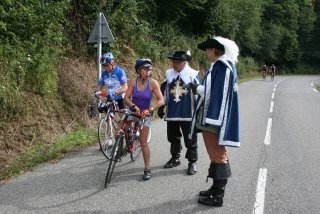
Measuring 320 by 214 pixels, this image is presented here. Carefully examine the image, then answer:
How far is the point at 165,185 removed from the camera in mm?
6027

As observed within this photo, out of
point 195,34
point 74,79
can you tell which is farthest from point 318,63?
point 74,79

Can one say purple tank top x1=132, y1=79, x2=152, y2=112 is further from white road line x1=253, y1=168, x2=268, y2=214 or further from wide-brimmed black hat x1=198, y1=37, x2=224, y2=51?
white road line x1=253, y1=168, x2=268, y2=214

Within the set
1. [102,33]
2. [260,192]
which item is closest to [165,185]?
[260,192]

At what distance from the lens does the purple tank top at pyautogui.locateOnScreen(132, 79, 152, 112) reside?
6.38 metres

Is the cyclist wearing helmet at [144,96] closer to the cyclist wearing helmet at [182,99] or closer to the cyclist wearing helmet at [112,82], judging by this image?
the cyclist wearing helmet at [182,99]

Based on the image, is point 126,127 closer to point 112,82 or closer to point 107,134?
point 107,134

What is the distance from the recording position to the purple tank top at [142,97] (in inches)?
251

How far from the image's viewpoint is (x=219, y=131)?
5086 mm

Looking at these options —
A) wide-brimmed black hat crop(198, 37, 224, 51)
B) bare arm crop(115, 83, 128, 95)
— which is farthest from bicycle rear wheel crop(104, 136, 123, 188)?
wide-brimmed black hat crop(198, 37, 224, 51)

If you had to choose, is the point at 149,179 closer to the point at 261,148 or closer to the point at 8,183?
the point at 8,183

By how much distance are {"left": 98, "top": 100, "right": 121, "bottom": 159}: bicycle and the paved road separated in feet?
0.86

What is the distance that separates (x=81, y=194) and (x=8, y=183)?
4.28 ft

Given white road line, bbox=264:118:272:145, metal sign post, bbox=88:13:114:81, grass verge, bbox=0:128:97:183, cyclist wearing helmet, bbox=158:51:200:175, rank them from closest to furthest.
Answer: cyclist wearing helmet, bbox=158:51:200:175 → grass verge, bbox=0:128:97:183 → metal sign post, bbox=88:13:114:81 → white road line, bbox=264:118:272:145

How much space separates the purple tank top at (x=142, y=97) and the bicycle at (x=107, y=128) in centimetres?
125
